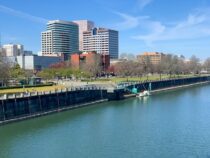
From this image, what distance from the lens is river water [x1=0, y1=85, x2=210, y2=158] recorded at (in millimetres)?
33375

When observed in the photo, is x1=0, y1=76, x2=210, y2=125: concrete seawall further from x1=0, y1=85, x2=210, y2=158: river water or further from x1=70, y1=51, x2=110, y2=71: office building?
A: x1=70, y1=51, x2=110, y2=71: office building

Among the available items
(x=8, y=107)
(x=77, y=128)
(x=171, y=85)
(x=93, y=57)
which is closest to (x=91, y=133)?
(x=77, y=128)

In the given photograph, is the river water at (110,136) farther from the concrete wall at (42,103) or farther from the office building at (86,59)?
the office building at (86,59)

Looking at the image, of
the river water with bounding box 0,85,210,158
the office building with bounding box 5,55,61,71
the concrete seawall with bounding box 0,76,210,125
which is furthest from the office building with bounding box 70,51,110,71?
the river water with bounding box 0,85,210,158

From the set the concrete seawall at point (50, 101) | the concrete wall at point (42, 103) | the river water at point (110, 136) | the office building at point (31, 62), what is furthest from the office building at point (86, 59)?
the river water at point (110, 136)

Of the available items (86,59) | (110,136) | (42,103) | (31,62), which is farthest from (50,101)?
(31,62)

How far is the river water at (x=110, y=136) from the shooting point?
33375mm

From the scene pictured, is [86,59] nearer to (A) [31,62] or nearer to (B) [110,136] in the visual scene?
(A) [31,62]

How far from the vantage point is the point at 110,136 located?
1582 inches

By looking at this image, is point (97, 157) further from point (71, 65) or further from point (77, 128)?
point (71, 65)

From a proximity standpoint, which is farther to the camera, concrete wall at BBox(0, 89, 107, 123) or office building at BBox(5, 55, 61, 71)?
office building at BBox(5, 55, 61, 71)

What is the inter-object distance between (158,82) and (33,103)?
6668cm

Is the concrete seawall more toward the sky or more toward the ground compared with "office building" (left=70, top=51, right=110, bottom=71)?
more toward the ground

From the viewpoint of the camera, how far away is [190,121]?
163 feet
